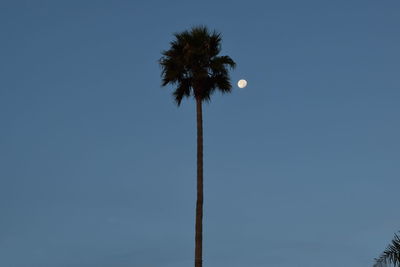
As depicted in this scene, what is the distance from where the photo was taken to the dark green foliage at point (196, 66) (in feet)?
106

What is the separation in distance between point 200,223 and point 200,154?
3.60 m

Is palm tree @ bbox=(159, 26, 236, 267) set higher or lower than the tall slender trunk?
higher

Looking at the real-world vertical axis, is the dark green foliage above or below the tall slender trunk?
above

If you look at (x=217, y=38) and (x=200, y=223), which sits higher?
(x=217, y=38)

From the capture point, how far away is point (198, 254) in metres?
27.0

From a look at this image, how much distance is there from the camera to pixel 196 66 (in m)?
32.5

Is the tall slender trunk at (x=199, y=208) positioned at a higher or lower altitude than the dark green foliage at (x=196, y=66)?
lower

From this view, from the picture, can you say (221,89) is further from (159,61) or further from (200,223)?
(200,223)

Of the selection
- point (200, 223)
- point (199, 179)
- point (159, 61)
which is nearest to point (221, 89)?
point (159, 61)

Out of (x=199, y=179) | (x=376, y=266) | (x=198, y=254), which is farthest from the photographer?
(x=199, y=179)

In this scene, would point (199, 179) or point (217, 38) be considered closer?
point (199, 179)

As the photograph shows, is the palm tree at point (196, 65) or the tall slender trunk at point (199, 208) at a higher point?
the palm tree at point (196, 65)

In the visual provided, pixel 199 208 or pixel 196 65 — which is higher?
pixel 196 65

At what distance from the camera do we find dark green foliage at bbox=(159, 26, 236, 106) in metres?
32.4
